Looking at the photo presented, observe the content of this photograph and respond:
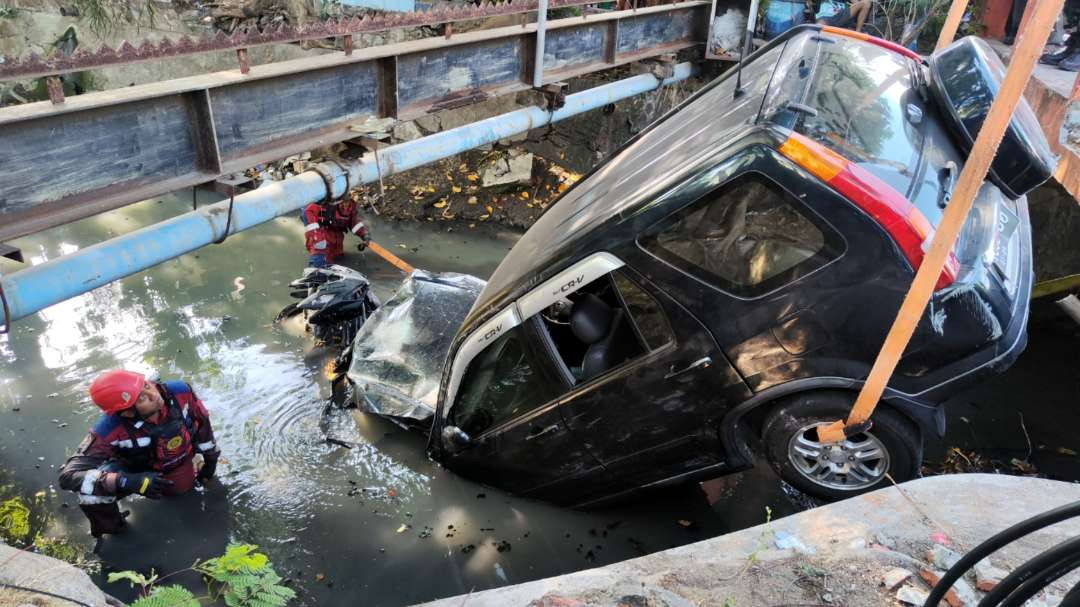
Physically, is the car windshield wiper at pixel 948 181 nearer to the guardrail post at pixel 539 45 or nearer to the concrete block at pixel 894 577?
the concrete block at pixel 894 577

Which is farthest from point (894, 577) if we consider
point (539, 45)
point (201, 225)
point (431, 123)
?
point (431, 123)

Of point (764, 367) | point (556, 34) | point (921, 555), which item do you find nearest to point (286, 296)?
point (556, 34)

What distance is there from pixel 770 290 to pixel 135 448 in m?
3.70

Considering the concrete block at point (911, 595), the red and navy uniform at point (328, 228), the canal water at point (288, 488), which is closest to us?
the concrete block at point (911, 595)

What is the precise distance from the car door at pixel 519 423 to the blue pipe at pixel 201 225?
1.57 m

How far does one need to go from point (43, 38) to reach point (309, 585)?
31.0 ft

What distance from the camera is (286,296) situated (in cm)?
693

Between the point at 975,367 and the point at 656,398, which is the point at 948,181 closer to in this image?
the point at 975,367

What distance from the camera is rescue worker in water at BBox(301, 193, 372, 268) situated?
6.88 meters

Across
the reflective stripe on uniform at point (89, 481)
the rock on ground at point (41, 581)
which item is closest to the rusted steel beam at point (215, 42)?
the rock on ground at point (41, 581)

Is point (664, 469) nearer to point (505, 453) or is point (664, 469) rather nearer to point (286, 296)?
point (505, 453)

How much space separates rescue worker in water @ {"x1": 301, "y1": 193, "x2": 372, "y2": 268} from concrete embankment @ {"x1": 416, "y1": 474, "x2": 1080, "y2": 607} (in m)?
4.82

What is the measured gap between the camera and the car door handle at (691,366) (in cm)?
322

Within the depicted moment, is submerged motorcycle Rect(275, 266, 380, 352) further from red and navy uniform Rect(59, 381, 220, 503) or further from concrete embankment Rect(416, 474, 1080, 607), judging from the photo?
concrete embankment Rect(416, 474, 1080, 607)
